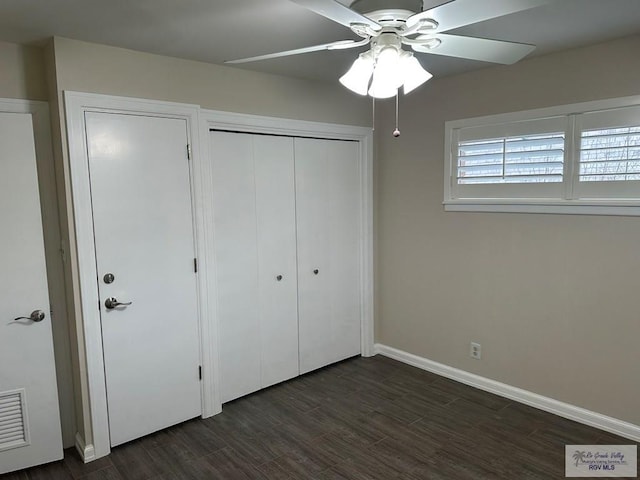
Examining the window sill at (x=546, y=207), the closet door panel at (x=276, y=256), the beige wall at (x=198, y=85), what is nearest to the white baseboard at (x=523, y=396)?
the closet door panel at (x=276, y=256)

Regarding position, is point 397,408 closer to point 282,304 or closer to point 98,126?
point 282,304

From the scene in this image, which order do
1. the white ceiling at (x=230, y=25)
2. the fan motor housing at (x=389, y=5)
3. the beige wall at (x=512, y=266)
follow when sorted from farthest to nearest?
the beige wall at (x=512, y=266)
the white ceiling at (x=230, y=25)
the fan motor housing at (x=389, y=5)

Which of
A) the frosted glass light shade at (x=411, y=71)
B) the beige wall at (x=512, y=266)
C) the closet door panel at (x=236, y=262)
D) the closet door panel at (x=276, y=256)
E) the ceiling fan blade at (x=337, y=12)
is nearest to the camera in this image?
the ceiling fan blade at (x=337, y=12)

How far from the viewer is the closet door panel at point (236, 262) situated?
3.06m

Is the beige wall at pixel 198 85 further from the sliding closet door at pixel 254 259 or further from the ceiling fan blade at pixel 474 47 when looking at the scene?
the ceiling fan blade at pixel 474 47

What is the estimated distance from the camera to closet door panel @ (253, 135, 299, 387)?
3.27 metres

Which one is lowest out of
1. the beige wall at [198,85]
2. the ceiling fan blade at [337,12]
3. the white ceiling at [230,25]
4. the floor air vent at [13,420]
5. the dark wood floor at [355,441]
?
the dark wood floor at [355,441]

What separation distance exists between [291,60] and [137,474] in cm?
262

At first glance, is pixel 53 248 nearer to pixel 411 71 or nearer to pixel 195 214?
pixel 195 214

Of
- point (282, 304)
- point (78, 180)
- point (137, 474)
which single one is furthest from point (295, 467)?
point (78, 180)

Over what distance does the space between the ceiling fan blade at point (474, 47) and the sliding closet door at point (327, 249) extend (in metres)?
1.73

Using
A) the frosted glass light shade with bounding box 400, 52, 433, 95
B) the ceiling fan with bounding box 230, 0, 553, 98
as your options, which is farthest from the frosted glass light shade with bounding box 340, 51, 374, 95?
the frosted glass light shade with bounding box 400, 52, 433, 95

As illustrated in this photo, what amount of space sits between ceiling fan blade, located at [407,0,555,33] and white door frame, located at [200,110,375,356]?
68.7 inches

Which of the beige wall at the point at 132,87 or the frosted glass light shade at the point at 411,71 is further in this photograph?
the beige wall at the point at 132,87
